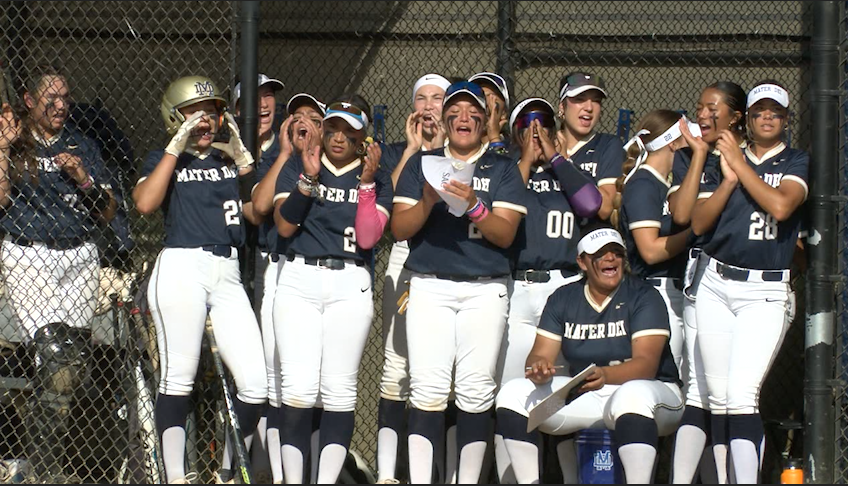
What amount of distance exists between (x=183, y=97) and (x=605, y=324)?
1943mm

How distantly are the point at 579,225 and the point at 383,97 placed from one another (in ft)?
6.61

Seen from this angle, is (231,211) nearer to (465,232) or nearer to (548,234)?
(465,232)

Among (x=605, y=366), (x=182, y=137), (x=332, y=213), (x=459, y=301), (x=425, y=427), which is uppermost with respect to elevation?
(x=182, y=137)

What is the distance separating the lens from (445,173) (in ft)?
13.9

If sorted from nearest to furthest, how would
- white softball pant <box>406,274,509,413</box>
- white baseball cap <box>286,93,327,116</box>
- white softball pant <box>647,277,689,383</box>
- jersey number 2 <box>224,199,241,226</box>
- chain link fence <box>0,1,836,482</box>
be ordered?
white softball pant <box>406,274,509,413</box> < jersey number 2 <box>224,199,241,226</box> < white softball pant <box>647,277,689,383</box> < white baseball cap <box>286,93,327,116</box> < chain link fence <box>0,1,836,482</box>

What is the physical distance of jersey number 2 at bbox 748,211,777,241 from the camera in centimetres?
438

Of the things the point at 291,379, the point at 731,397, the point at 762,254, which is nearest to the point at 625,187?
the point at 762,254

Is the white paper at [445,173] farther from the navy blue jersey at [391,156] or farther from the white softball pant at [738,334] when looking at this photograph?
the white softball pant at [738,334]

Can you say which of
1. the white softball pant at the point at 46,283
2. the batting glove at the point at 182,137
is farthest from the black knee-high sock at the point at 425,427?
the white softball pant at the point at 46,283

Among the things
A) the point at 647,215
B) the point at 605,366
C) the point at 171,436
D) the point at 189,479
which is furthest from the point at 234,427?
the point at 647,215

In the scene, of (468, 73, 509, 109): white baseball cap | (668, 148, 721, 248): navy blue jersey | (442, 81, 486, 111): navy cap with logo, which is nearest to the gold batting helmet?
(442, 81, 486, 111): navy cap with logo

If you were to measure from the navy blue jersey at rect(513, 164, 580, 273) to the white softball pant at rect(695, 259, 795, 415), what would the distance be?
59 cm

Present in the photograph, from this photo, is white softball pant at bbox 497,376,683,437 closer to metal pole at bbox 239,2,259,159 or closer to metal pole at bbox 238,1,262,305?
metal pole at bbox 238,1,262,305

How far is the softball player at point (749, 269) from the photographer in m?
4.32
